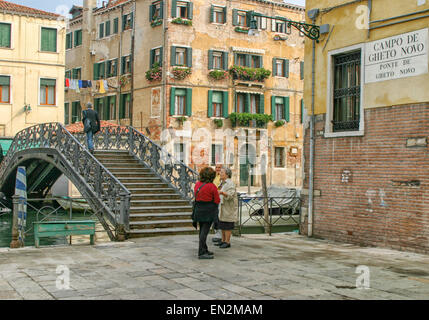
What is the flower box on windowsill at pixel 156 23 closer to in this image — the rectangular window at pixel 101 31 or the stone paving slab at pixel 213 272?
the rectangular window at pixel 101 31

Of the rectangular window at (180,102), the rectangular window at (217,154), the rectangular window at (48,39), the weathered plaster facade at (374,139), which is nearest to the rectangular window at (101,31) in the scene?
the rectangular window at (48,39)

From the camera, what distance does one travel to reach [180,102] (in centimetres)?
3481

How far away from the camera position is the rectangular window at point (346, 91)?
12.8 m

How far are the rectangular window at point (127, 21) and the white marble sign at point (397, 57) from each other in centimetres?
2753

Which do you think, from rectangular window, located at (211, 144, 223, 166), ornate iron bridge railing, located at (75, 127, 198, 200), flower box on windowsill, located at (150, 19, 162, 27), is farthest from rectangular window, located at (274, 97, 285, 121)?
ornate iron bridge railing, located at (75, 127, 198, 200)

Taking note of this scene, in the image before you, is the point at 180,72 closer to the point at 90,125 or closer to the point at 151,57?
the point at 151,57

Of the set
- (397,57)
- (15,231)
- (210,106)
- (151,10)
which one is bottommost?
(15,231)

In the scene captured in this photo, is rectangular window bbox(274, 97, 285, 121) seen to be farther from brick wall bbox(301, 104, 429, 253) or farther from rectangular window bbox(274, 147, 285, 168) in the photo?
brick wall bbox(301, 104, 429, 253)

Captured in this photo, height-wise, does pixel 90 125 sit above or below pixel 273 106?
below

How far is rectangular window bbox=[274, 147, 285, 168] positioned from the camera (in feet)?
126

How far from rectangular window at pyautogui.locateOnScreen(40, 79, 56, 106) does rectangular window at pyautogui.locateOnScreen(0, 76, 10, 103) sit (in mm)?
1897

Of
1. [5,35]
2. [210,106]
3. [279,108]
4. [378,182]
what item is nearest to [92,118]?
[378,182]

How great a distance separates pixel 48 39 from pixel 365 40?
25.7m
